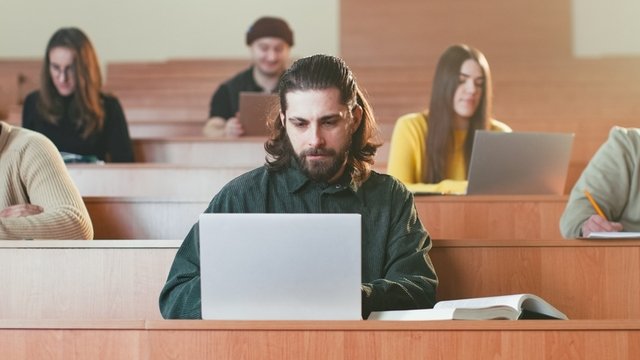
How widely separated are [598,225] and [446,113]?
1138 millimetres

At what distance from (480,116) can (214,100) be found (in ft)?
4.99

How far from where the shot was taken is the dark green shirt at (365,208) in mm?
2096

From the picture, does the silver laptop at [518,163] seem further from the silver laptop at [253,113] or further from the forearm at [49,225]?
the silver laptop at [253,113]

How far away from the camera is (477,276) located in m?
2.27

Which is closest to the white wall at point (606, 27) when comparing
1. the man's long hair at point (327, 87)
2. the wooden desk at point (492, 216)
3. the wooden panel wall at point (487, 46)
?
the wooden panel wall at point (487, 46)

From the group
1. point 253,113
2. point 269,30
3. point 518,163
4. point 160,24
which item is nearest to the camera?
point 518,163

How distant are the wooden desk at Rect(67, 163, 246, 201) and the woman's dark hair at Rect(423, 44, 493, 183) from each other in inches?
22.2

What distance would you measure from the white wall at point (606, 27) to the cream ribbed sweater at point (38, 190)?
190 inches

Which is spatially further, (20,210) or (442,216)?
(442,216)

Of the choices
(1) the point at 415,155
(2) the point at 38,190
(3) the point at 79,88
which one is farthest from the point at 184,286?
(3) the point at 79,88

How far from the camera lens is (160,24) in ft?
24.7

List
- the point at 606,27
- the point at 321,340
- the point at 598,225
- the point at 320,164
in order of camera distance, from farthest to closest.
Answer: the point at 606,27 < the point at 598,225 < the point at 320,164 < the point at 321,340

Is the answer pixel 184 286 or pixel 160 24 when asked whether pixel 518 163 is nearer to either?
pixel 184 286

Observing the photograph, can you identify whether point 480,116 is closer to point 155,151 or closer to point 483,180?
point 483,180
